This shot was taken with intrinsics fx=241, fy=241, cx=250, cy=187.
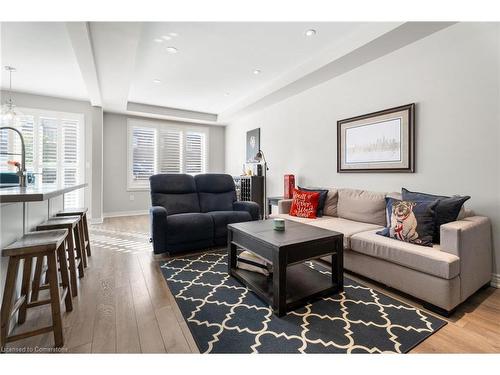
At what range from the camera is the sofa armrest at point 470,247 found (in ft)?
5.80

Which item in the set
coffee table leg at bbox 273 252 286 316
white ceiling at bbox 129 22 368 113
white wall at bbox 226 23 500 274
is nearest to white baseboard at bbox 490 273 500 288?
white wall at bbox 226 23 500 274

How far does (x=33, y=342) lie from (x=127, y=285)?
2.59 ft

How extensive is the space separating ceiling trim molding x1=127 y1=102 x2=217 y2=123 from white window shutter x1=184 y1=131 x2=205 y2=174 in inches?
22.3

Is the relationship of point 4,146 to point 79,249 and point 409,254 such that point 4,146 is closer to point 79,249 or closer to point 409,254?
point 79,249

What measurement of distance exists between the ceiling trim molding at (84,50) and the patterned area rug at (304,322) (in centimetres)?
261

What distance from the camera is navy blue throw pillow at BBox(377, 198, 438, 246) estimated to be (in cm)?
202

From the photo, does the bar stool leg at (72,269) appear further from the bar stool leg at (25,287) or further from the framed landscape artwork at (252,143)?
the framed landscape artwork at (252,143)

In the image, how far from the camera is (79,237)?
2.46m

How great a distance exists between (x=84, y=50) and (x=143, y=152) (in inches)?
141

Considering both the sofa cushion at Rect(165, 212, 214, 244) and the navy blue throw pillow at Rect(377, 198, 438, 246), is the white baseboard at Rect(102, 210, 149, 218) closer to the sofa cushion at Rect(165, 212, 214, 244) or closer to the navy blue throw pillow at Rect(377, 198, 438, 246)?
the sofa cushion at Rect(165, 212, 214, 244)
